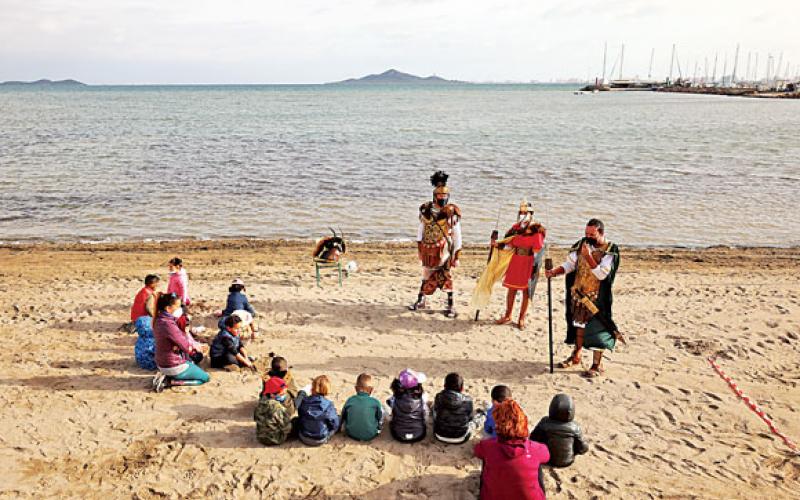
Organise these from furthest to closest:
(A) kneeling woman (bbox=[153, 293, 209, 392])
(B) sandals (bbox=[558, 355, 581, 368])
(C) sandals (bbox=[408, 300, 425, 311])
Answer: (C) sandals (bbox=[408, 300, 425, 311])
(B) sandals (bbox=[558, 355, 581, 368])
(A) kneeling woman (bbox=[153, 293, 209, 392])

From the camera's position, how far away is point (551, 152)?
35.2 meters

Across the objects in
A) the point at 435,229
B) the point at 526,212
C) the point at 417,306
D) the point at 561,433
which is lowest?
the point at 417,306

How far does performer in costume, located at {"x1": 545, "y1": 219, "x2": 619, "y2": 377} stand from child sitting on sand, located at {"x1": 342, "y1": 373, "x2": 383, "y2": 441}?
9.62 feet

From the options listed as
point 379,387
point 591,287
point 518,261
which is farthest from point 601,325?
point 379,387

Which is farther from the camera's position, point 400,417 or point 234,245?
point 234,245

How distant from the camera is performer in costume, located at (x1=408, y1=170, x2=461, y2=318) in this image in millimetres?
9086

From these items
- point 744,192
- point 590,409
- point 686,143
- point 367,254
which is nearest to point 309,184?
point 367,254

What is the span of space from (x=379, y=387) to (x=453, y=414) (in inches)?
65.4

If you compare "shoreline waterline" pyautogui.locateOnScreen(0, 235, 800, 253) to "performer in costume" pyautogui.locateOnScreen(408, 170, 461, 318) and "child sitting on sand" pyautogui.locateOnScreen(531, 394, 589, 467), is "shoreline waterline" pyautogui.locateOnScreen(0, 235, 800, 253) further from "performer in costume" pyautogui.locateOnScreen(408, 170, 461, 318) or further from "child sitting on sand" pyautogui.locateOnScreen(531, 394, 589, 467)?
"child sitting on sand" pyautogui.locateOnScreen(531, 394, 589, 467)

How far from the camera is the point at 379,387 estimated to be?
Answer: 7.30 metres

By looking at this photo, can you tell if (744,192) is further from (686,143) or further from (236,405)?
(236,405)

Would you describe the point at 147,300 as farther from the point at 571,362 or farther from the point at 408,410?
the point at 571,362

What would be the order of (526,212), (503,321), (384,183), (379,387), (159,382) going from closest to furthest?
(159,382), (379,387), (526,212), (503,321), (384,183)

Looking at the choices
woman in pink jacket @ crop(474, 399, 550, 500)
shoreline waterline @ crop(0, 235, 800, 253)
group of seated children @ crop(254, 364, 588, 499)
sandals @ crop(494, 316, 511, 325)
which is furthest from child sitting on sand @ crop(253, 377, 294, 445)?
shoreline waterline @ crop(0, 235, 800, 253)
